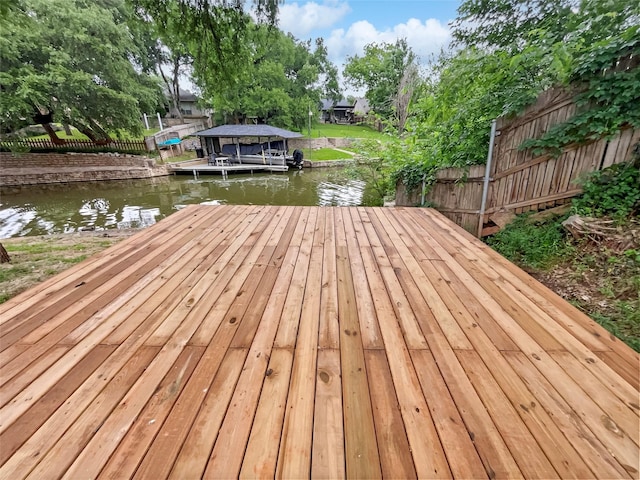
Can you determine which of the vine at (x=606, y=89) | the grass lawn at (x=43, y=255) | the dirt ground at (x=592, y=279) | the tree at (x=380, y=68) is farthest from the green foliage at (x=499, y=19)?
the tree at (x=380, y=68)

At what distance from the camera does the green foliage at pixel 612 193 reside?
2.46 metres

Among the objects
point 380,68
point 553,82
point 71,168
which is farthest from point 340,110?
point 553,82

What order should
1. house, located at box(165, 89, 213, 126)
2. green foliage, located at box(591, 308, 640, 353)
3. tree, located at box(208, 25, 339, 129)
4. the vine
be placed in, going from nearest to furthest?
1. green foliage, located at box(591, 308, 640, 353)
2. the vine
3. tree, located at box(208, 25, 339, 129)
4. house, located at box(165, 89, 213, 126)

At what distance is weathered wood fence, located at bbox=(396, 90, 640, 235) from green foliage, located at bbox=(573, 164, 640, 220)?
0.08 metres

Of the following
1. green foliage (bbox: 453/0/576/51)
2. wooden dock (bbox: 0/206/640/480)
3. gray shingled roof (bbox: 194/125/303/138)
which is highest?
green foliage (bbox: 453/0/576/51)

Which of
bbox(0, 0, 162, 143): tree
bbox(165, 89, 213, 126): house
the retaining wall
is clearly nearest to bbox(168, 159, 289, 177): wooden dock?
the retaining wall

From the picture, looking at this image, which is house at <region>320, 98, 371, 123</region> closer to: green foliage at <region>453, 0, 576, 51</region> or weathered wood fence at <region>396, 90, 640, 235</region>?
green foliage at <region>453, 0, 576, 51</region>

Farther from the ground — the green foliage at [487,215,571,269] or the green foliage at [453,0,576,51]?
the green foliage at [453,0,576,51]

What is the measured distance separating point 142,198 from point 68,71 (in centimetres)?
607

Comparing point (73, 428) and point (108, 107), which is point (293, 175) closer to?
point (108, 107)

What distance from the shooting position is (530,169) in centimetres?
300

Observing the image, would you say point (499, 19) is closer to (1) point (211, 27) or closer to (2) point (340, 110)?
(1) point (211, 27)

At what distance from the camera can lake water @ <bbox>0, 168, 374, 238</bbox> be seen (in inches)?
254

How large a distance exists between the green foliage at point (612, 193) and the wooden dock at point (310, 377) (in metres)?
1.59
